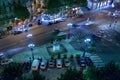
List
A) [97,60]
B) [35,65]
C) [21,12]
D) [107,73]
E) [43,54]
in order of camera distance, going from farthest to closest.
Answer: [21,12]
[43,54]
[97,60]
[35,65]
[107,73]

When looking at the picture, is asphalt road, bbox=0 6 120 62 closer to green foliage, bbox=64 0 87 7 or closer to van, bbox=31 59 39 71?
green foliage, bbox=64 0 87 7

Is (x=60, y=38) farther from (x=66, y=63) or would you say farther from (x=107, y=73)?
(x=107, y=73)

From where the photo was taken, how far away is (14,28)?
3750 inches

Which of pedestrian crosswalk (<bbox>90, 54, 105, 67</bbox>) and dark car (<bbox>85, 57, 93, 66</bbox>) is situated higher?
dark car (<bbox>85, 57, 93, 66</bbox>)

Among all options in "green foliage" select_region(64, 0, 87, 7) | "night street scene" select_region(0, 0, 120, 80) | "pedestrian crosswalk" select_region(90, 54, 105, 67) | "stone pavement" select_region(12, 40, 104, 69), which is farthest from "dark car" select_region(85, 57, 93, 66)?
"green foliage" select_region(64, 0, 87, 7)

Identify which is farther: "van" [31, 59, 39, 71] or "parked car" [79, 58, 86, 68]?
"parked car" [79, 58, 86, 68]

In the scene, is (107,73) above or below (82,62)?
above

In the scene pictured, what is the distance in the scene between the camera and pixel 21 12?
3452 inches

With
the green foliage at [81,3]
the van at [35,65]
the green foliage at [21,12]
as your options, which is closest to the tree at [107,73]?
the van at [35,65]

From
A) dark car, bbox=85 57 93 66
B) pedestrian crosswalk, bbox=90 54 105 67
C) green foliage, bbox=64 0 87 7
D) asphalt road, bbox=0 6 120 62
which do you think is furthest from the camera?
green foliage, bbox=64 0 87 7

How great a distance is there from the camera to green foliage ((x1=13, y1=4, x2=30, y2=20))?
84.2m

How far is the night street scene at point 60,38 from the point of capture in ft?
211

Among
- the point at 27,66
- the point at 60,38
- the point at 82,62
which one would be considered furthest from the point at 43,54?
the point at 82,62

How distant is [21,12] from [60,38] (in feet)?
44.9
